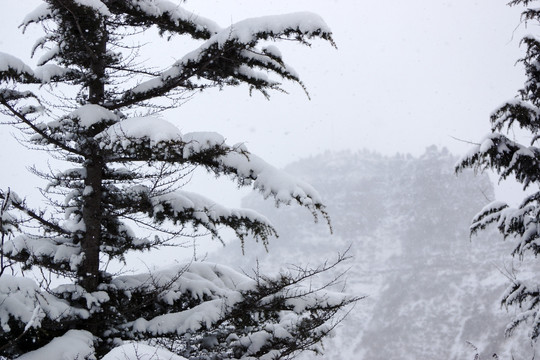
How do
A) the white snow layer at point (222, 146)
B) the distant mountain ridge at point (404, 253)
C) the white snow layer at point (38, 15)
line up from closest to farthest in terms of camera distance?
the white snow layer at point (222, 146), the white snow layer at point (38, 15), the distant mountain ridge at point (404, 253)

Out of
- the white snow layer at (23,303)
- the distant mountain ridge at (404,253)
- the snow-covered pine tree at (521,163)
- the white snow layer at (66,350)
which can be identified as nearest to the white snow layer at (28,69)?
the white snow layer at (23,303)

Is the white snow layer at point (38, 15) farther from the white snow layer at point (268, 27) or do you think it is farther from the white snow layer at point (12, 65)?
the white snow layer at point (268, 27)

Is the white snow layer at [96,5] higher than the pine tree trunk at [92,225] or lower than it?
higher

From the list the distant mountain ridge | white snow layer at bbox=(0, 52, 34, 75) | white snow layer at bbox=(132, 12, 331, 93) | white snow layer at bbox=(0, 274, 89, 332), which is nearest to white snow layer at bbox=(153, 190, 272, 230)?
white snow layer at bbox=(0, 274, 89, 332)

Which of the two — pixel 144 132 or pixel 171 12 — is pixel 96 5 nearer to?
pixel 171 12

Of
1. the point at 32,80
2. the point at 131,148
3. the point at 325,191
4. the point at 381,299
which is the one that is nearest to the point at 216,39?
the point at 131,148

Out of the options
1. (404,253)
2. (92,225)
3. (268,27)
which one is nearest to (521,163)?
(268,27)

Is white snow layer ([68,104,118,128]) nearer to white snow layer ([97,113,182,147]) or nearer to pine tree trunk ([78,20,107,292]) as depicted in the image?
pine tree trunk ([78,20,107,292])

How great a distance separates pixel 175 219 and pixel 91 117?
5.48ft

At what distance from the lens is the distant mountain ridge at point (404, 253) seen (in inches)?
2729

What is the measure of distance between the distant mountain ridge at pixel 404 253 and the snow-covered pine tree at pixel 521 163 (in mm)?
40908

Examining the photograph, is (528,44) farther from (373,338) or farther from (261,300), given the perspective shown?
(373,338)

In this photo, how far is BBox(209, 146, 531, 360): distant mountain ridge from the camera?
69.3 meters

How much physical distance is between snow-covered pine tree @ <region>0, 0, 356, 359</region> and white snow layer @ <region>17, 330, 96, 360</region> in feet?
0.03
